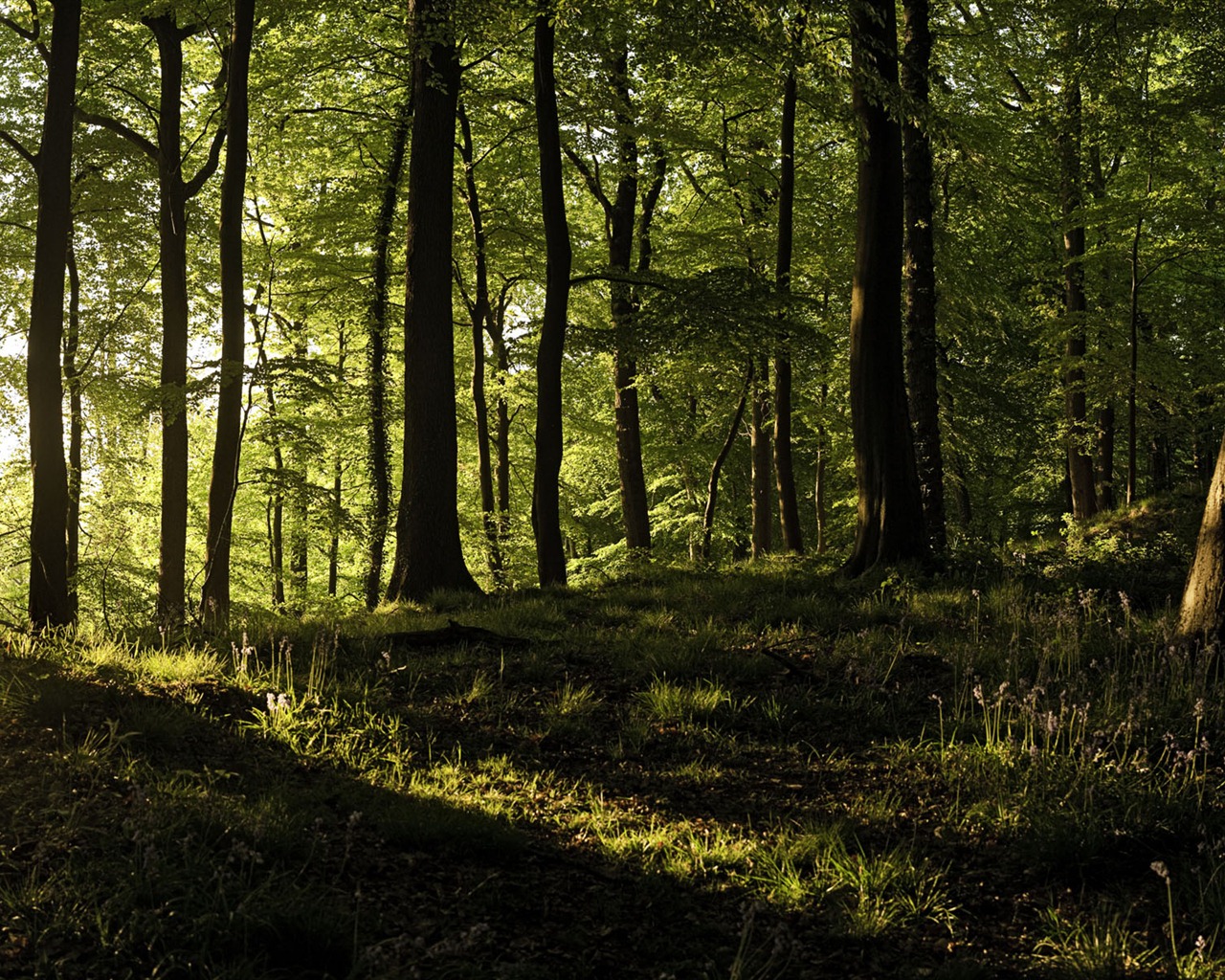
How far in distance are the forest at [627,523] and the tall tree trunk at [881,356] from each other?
0.14 feet

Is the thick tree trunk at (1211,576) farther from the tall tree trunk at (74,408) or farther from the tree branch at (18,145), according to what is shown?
the tall tree trunk at (74,408)

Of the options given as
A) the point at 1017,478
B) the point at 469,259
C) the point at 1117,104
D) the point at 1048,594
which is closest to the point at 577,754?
the point at 1048,594

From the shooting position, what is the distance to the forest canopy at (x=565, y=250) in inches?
386

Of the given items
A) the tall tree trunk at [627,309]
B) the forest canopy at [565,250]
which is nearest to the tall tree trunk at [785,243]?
the forest canopy at [565,250]

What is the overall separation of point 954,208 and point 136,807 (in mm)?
17250

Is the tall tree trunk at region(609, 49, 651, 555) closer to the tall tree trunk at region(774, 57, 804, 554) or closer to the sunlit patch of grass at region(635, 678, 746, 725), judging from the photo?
the tall tree trunk at region(774, 57, 804, 554)

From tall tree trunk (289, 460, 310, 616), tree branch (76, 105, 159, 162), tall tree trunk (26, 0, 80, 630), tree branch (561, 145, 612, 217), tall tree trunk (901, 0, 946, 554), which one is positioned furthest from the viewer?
tall tree trunk (289, 460, 310, 616)

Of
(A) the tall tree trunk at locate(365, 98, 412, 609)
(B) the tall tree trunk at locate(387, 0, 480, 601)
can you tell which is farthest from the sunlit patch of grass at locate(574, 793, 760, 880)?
(A) the tall tree trunk at locate(365, 98, 412, 609)

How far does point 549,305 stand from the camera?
12.0 meters

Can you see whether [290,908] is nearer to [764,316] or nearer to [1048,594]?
[1048,594]

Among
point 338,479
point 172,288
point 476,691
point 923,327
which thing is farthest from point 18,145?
point 476,691

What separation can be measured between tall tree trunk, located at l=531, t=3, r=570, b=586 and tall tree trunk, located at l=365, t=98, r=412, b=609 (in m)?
5.90

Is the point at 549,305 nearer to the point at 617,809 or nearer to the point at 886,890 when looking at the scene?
the point at 617,809

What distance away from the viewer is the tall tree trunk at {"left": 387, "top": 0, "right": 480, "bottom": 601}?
33.7ft
